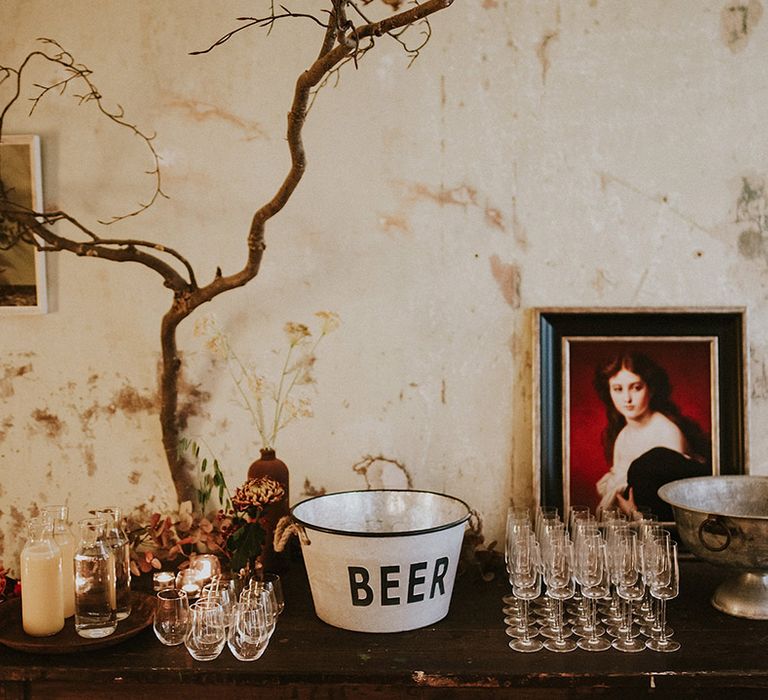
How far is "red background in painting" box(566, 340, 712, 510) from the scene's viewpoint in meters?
1.88

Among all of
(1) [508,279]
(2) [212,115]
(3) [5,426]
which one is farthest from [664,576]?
(3) [5,426]

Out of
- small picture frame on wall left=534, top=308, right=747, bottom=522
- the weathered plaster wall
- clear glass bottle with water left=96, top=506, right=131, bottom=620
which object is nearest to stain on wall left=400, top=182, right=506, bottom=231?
the weathered plaster wall

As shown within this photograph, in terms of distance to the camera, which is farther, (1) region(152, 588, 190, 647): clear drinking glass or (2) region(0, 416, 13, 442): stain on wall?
(2) region(0, 416, 13, 442): stain on wall

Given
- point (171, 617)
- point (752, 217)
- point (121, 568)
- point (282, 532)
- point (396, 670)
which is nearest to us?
point (396, 670)

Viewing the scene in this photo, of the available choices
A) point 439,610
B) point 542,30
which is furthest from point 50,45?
point 439,610

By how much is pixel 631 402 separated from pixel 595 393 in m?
0.09

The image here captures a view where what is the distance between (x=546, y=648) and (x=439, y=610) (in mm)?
220

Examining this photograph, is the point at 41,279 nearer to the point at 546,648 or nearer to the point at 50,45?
the point at 50,45

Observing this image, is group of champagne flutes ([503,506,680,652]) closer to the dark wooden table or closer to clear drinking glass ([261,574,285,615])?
the dark wooden table

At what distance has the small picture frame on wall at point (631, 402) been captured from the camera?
1874 millimetres

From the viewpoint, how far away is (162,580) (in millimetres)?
1627

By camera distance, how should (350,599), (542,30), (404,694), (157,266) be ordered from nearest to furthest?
(404,694)
(350,599)
(157,266)
(542,30)

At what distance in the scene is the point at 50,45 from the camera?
191 centimetres

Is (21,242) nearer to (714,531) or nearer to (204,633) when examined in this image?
(204,633)
